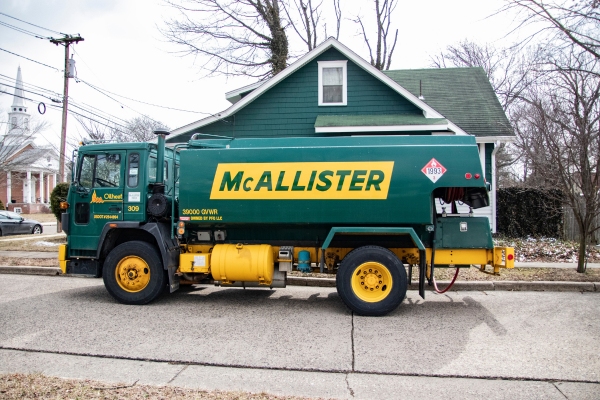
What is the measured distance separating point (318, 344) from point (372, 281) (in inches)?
66.1

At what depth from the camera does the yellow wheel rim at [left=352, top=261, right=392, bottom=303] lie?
6801 millimetres

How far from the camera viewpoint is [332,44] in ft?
50.3

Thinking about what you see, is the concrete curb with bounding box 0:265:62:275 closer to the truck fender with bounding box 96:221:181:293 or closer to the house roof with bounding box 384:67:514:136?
the truck fender with bounding box 96:221:181:293

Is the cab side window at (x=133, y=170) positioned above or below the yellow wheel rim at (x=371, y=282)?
above

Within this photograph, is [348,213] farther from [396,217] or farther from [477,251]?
[477,251]

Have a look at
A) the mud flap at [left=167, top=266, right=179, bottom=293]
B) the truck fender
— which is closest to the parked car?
the truck fender

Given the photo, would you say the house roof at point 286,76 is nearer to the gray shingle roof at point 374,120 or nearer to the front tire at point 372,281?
the gray shingle roof at point 374,120

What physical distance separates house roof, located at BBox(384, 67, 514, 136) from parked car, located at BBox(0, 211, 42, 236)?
1863 cm

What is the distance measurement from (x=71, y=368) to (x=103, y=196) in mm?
3527

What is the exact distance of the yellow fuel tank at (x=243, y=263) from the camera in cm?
716

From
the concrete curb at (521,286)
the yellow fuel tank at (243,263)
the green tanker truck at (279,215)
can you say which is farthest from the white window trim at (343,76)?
the yellow fuel tank at (243,263)

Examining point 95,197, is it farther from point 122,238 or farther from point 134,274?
point 134,274

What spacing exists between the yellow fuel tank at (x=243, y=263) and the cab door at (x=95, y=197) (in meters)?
1.85

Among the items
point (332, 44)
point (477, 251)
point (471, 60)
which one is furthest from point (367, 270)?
point (471, 60)
